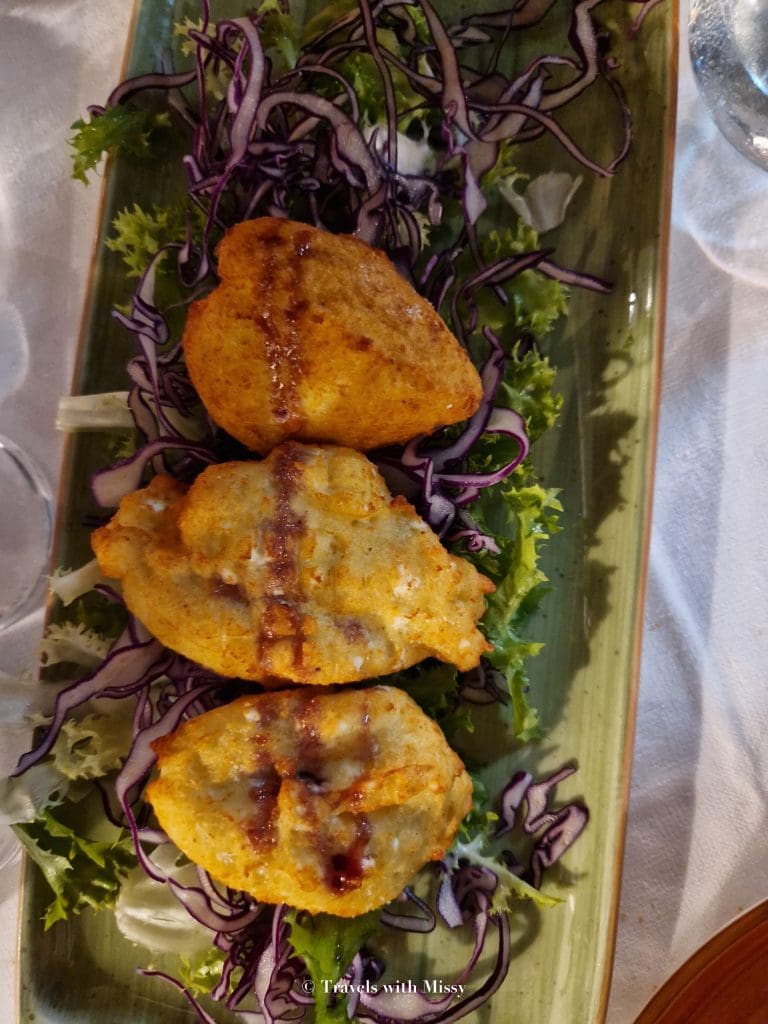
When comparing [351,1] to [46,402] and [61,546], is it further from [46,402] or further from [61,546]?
[61,546]

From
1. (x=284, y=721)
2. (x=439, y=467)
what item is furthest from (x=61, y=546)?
(x=439, y=467)

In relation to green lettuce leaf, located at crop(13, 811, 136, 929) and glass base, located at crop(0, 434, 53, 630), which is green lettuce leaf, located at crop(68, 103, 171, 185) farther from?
green lettuce leaf, located at crop(13, 811, 136, 929)

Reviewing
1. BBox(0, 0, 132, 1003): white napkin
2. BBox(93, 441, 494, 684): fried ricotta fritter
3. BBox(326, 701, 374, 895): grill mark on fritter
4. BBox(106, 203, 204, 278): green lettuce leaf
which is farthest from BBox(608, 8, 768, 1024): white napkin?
BBox(0, 0, 132, 1003): white napkin

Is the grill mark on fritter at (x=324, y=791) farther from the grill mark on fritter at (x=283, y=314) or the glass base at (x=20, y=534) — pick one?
the glass base at (x=20, y=534)

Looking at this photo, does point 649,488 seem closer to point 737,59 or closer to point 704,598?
point 704,598

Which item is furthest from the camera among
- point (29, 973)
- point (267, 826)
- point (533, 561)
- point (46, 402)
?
point (46, 402)

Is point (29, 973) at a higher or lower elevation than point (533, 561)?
lower
